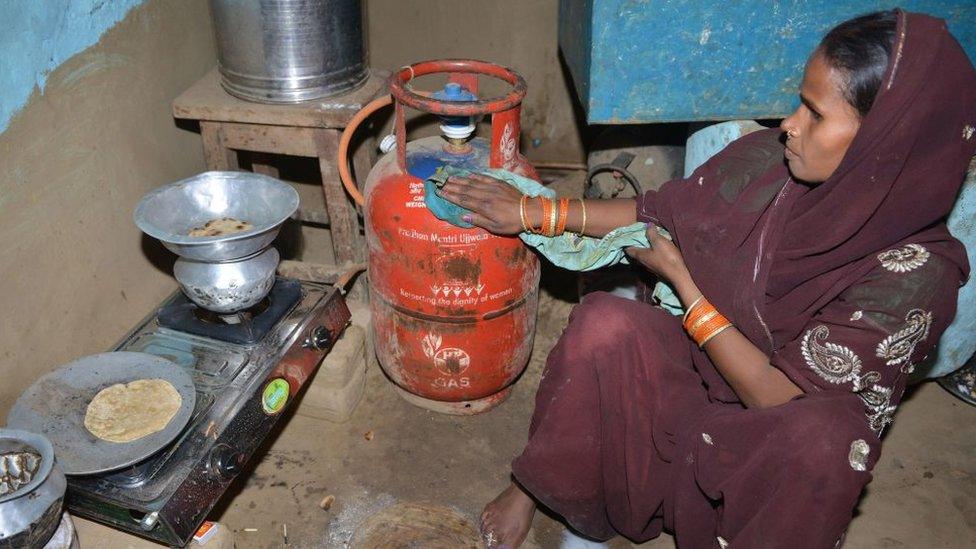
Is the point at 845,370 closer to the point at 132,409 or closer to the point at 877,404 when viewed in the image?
the point at 877,404

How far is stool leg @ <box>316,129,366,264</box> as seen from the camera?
2.46m

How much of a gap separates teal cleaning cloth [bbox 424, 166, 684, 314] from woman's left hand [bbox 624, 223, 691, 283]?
4cm

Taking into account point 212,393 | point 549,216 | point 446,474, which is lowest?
point 446,474

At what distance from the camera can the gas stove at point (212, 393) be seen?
63.6 inches

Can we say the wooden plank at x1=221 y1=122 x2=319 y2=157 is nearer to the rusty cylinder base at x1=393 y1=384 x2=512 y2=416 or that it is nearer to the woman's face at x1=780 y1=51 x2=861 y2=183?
the rusty cylinder base at x1=393 y1=384 x2=512 y2=416

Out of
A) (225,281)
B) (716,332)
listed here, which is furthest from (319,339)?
(716,332)

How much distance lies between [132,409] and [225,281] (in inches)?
16.7

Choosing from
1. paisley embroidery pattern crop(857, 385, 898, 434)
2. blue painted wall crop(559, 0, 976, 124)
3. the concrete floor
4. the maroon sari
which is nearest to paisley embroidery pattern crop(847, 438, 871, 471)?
the maroon sari

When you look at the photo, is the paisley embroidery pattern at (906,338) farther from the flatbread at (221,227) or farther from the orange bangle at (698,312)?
the flatbread at (221,227)

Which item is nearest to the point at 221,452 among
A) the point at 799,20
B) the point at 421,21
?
the point at 799,20

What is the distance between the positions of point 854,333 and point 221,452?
1528 mm

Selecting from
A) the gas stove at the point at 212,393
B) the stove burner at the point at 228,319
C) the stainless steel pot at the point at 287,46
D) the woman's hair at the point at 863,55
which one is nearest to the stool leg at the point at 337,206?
the stainless steel pot at the point at 287,46

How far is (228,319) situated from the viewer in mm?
2109

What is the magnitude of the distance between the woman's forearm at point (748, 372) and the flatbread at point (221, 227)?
1360mm
